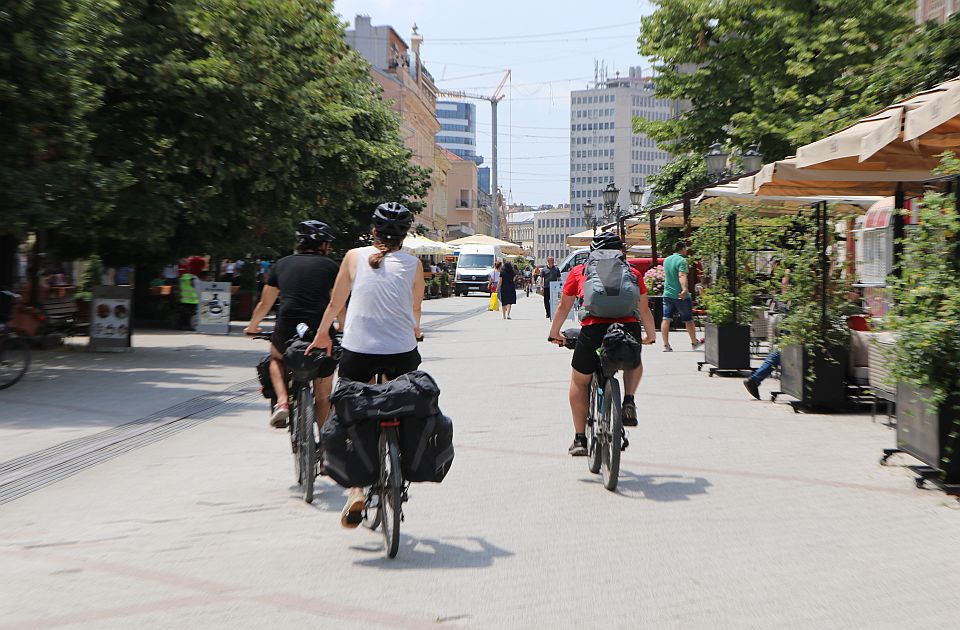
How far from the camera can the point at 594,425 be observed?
24.7 feet

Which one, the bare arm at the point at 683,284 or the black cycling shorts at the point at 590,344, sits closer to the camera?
the black cycling shorts at the point at 590,344

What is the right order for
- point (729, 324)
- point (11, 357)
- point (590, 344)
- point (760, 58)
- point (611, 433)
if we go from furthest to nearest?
point (760, 58), point (729, 324), point (11, 357), point (590, 344), point (611, 433)

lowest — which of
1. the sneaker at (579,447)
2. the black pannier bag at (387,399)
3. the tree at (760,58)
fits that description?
the sneaker at (579,447)

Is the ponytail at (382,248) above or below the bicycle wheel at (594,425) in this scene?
above

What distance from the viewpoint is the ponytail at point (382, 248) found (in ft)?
18.8

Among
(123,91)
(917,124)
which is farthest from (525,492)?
(123,91)

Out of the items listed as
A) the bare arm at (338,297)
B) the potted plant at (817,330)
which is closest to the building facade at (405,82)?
the potted plant at (817,330)

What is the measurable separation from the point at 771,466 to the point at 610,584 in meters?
3.35

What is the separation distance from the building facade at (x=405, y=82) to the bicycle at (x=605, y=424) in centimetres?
6651

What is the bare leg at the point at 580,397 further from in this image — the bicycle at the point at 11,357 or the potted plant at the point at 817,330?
the bicycle at the point at 11,357

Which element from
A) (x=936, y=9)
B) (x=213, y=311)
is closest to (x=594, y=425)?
(x=213, y=311)

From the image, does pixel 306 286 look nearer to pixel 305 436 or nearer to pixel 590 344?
pixel 305 436

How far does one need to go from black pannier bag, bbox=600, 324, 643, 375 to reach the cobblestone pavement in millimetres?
757

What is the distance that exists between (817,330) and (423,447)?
630 cm
